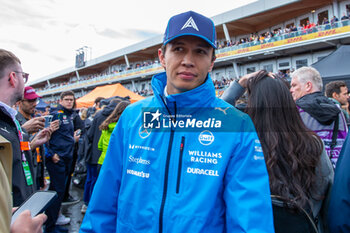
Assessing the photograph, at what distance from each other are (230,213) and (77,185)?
6.56 meters

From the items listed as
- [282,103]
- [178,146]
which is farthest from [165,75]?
[282,103]

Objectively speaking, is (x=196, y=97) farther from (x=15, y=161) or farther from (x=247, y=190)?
(x=15, y=161)

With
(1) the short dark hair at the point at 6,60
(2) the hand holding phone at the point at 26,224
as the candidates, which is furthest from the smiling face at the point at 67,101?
(2) the hand holding phone at the point at 26,224

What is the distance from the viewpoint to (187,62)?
4.51ft

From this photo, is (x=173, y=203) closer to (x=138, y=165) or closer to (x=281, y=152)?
(x=138, y=165)

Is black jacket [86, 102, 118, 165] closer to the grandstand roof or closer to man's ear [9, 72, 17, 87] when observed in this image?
man's ear [9, 72, 17, 87]

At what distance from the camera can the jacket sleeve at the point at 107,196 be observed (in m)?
1.35

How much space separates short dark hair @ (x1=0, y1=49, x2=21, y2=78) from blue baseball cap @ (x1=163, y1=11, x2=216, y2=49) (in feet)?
5.15

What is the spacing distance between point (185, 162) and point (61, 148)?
12.7ft

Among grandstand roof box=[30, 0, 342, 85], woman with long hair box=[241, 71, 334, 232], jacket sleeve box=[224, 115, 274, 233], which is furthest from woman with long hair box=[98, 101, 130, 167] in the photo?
grandstand roof box=[30, 0, 342, 85]

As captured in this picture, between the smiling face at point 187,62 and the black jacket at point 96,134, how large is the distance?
11.2 ft

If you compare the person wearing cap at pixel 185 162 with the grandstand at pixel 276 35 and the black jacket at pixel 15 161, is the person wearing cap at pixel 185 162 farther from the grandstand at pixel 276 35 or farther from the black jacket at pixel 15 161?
the grandstand at pixel 276 35

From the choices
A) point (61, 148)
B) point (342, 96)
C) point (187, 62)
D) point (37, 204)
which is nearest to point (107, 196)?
point (37, 204)

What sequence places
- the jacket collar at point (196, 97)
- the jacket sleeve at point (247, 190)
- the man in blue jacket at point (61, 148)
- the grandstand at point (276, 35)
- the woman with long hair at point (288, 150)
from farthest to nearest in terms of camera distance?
the grandstand at point (276, 35), the man in blue jacket at point (61, 148), the woman with long hair at point (288, 150), the jacket collar at point (196, 97), the jacket sleeve at point (247, 190)
